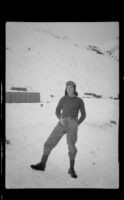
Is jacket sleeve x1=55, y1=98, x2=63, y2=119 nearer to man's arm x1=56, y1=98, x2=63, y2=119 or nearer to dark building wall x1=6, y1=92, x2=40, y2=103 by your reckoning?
man's arm x1=56, y1=98, x2=63, y2=119

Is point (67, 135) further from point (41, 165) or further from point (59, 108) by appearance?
point (41, 165)

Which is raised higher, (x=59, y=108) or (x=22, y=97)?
(x=22, y=97)

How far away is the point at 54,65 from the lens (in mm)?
3297

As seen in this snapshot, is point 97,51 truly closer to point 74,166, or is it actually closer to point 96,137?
point 96,137

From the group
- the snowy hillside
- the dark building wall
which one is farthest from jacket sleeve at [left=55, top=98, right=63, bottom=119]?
the dark building wall

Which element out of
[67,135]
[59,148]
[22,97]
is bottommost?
[59,148]

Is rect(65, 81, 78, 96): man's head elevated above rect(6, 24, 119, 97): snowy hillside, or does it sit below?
below

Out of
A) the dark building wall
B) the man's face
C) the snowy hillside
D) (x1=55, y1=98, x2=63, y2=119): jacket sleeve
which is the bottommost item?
(x1=55, y1=98, x2=63, y2=119): jacket sleeve

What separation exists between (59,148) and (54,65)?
0.87 m

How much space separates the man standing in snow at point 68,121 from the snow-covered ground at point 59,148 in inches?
1.8

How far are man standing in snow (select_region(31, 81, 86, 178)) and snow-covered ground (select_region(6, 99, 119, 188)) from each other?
0.15ft

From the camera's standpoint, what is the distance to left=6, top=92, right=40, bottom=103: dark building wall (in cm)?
326

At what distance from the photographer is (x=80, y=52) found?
3.26m

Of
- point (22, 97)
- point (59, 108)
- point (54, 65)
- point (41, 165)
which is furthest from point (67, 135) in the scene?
point (54, 65)
